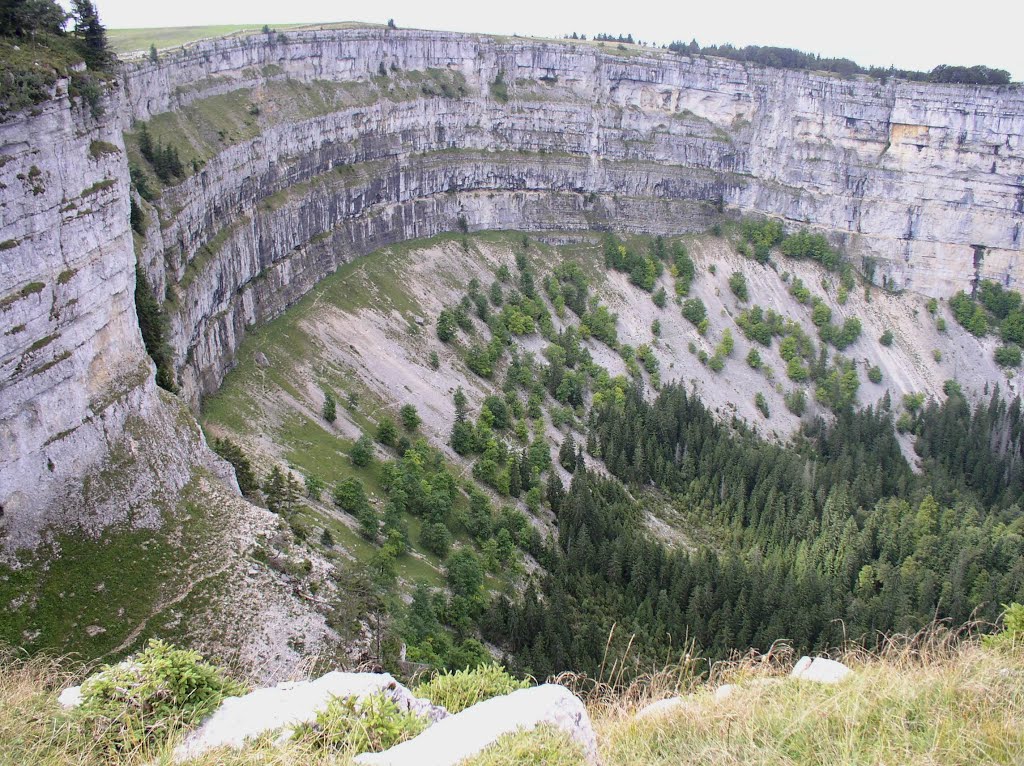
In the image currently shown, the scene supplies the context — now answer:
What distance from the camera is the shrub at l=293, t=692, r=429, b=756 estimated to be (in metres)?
17.1

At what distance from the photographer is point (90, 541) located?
34.2 metres

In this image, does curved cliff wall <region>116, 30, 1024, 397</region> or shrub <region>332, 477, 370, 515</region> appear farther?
curved cliff wall <region>116, 30, 1024, 397</region>

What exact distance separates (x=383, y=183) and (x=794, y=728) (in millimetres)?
86194

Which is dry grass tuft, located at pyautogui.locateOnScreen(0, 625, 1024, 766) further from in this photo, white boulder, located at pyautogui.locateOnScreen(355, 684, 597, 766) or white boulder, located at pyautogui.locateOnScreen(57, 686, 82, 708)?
white boulder, located at pyautogui.locateOnScreen(355, 684, 597, 766)

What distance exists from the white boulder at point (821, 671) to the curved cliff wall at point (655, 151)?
71.8 meters

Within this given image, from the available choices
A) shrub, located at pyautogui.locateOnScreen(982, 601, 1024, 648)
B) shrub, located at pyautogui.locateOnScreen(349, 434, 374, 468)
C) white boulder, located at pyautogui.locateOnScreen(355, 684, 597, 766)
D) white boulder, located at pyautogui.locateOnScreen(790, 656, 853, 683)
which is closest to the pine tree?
shrub, located at pyautogui.locateOnScreen(349, 434, 374, 468)

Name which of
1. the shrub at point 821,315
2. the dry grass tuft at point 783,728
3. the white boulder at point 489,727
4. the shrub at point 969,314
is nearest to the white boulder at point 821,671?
the dry grass tuft at point 783,728

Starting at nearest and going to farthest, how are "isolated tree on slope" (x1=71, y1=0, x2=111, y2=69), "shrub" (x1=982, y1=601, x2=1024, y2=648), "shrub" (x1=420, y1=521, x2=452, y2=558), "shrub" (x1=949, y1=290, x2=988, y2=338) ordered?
"shrub" (x1=982, y1=601, x2=1024, y2=648)
"isolated tree on slope" (x1=71, y1=0, x2=111, y2=69)
"shrub" (x1=420, y1=521, x2=452, y2=558)
"shrub" (x1=949, y1=290, x2=988, y2=338)

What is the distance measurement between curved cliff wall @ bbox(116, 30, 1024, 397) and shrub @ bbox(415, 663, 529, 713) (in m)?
68.9

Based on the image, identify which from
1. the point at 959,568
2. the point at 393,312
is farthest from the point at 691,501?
the point at 393,312

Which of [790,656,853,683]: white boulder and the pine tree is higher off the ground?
[790,656,853,683]: white boulder

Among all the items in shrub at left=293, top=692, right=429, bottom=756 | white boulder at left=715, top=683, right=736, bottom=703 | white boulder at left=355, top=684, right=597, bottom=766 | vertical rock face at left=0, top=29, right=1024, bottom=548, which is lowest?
white boulder at left=715, top=683, right=736, bottom=703

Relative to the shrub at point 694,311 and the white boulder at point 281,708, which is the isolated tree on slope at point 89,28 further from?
the shrub at point 694,311

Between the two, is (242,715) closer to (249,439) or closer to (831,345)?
(249,439)
